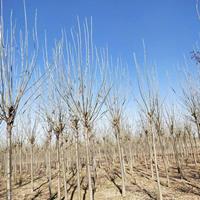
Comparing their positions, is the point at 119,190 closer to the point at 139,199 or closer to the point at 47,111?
the point at 139,199

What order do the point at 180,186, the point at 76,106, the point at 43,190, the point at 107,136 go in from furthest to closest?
the point at 107,136, the point at 43,190, the point at 180,186, the point at 76,106

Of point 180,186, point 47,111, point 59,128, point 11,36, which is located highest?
point 11,36

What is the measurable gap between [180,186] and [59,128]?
6726mm

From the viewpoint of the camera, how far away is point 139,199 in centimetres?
939

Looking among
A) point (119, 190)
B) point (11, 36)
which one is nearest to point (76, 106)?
point (11, 36)

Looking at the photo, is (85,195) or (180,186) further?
(180,186)

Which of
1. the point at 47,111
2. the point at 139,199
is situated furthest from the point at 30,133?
the point at 139,199

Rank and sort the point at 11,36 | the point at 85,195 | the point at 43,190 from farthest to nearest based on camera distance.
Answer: the point at 43,190, the point at 85,195, the point at 11,36

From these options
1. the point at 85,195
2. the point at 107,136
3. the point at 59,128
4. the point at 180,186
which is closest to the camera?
the point at 59,128

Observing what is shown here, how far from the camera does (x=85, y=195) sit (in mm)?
10734

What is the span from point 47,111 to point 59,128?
0.89 meters

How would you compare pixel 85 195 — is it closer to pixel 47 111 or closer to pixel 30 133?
pixel 47 111

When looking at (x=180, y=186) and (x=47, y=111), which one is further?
(x=180, y=186)

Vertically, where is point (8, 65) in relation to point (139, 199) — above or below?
above
